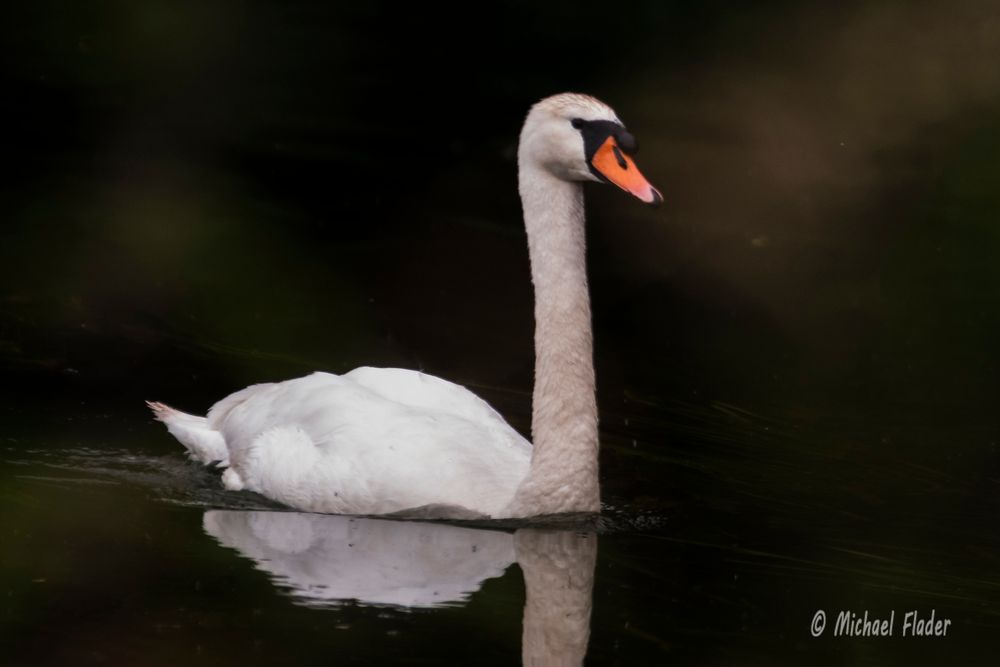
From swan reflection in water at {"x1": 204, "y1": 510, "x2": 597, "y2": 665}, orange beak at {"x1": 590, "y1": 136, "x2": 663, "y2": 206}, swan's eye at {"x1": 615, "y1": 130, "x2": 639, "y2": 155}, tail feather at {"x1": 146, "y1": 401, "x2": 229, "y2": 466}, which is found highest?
swan's eye at {"x1": 615, "y1": 130, "x2": 639, "y2": 155}

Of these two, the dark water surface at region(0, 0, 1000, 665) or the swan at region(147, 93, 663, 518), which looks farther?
the swan at region(147, 93, 663, 518)

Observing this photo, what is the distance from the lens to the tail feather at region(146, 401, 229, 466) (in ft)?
31.5

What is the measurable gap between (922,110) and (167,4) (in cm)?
717

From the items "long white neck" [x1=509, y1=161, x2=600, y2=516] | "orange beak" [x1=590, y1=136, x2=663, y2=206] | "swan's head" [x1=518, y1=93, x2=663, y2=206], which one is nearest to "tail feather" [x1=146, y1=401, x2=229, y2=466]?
"long white neck" [x1=509, y1=161, x2=600, y2=516]

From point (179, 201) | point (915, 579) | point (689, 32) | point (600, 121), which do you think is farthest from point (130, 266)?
point (689, 32)

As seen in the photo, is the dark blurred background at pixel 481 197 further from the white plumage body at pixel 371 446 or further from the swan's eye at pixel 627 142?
the swan's eye at pixel 627 142

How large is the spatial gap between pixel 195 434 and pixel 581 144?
8.44ft

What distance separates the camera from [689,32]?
18.6m

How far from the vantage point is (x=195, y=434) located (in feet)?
31.9

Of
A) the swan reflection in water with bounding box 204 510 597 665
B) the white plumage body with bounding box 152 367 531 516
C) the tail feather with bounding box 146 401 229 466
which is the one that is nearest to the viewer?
the swan reflection in water with bounding box 204 510 597 665

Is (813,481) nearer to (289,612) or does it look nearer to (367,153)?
(289,612)

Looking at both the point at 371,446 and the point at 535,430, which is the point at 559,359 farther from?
the point at 371,446

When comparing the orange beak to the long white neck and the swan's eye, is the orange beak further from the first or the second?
the long white neck

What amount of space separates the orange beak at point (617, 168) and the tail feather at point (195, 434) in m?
2.43
